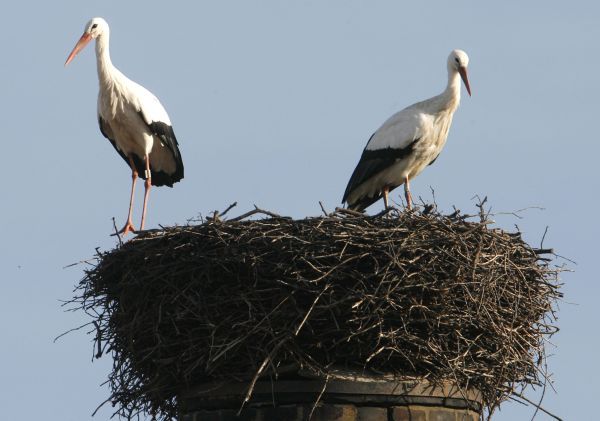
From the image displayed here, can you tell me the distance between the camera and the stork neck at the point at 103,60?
40.7 feet

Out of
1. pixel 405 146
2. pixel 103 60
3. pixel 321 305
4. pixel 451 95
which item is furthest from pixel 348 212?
pixel 103 60

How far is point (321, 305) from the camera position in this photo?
8.40 meters

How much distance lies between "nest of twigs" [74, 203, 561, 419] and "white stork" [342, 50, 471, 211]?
3022mm

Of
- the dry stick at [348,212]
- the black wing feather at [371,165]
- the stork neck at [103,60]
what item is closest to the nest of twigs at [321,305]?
the dry stick at [348,212]

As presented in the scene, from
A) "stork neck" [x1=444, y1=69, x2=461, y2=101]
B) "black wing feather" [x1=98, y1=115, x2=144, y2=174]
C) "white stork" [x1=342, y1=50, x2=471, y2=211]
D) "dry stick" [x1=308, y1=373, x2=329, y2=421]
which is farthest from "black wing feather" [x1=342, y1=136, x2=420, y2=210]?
"dry stick" [x1=308, y1=373, x2=329, y2=421]

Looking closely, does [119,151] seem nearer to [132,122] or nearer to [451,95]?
[132,122]

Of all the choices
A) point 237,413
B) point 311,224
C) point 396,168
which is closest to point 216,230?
point 311,224

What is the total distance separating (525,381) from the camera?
902 centimetres

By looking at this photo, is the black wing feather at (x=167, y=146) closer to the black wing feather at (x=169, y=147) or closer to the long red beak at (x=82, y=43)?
the black wing feather at (x=169, y=147)

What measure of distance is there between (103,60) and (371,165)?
8.50ft

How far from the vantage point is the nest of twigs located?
8.45 m

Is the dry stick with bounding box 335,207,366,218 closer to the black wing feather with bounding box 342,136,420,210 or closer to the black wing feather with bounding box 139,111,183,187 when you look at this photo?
the black wing feather with bounding box 342,136,420,210

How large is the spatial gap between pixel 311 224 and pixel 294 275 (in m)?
0.46

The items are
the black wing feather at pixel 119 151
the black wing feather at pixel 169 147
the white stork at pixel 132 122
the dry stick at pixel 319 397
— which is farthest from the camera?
the black wing feather at pixel 119 151
